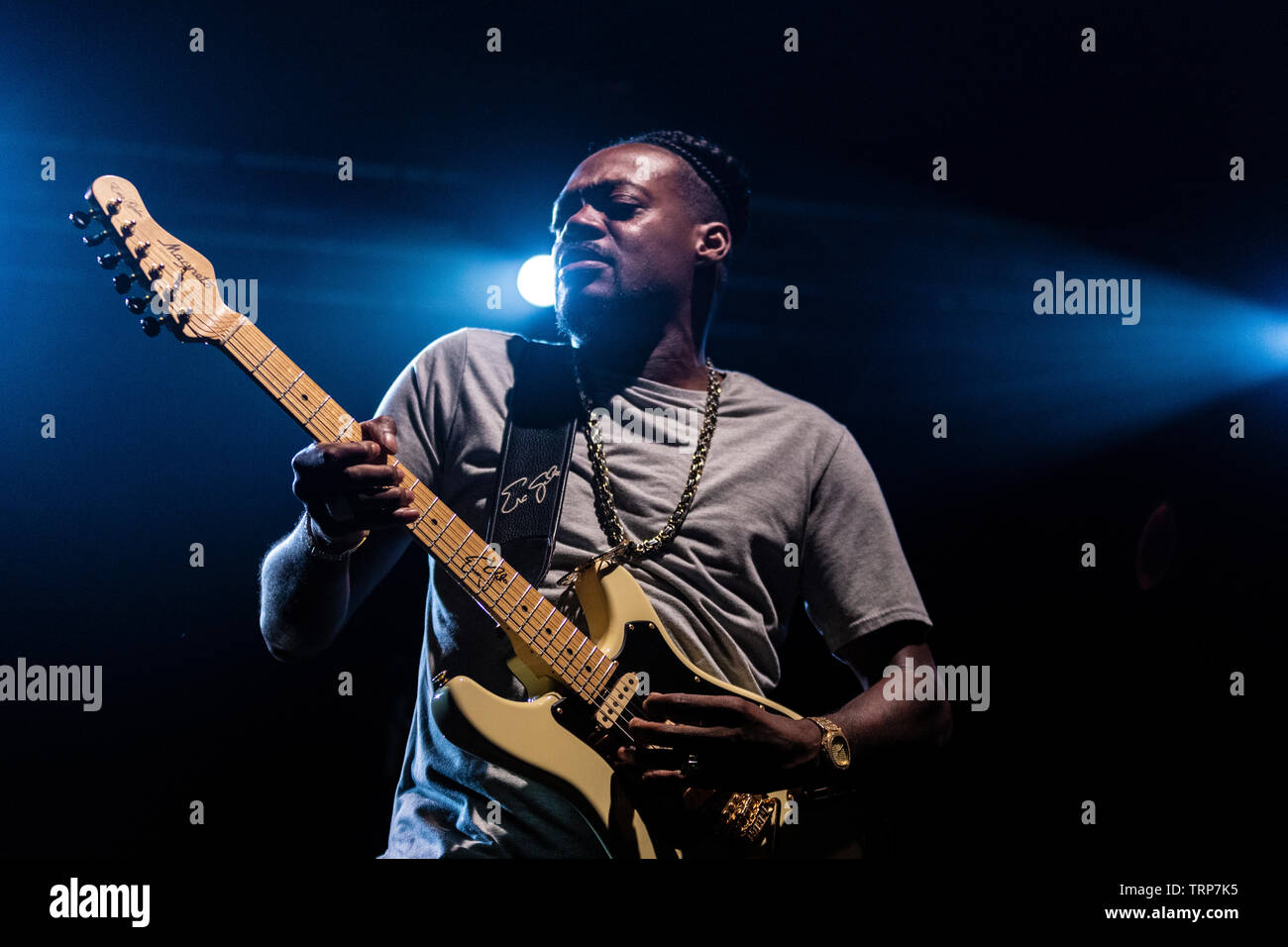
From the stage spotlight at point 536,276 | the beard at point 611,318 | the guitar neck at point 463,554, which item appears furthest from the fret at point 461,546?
Result: the stage spotlight at point 536,276

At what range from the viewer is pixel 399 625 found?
2631 millimetres

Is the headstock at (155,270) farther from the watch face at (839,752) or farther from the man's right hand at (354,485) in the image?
the watch face at (839,752)

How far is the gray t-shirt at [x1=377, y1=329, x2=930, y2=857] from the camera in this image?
1853 mm

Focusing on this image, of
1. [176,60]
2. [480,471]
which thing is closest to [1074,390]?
[480,471]

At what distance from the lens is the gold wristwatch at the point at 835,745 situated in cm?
196

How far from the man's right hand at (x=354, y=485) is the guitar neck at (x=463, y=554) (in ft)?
→ 0.26

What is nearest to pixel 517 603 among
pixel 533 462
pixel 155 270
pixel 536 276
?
pixel 533 462

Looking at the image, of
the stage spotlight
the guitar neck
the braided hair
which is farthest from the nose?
the guitar neck

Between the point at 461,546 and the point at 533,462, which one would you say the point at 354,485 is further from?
the point at 533,462

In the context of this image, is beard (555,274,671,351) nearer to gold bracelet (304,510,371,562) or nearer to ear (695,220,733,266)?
ear (695,220,733,266)

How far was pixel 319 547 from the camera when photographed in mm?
1789

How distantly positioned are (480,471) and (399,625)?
751 millimetres
